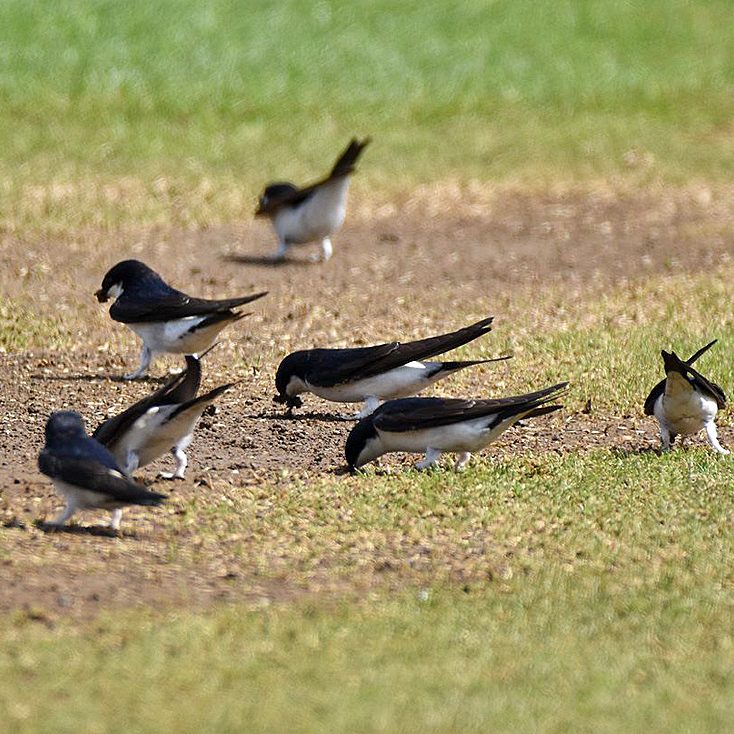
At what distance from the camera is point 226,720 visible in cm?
579

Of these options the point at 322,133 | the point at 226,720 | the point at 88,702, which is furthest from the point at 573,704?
the point at 322,133

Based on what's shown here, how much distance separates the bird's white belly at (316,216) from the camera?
17.4m

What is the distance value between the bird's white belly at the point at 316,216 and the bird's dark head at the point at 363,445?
809cm

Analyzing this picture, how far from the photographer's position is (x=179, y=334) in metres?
12.1

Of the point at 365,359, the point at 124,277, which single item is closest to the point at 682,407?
the point at 365,359

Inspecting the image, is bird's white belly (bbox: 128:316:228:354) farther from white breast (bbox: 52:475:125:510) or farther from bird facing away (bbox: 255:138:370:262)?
bird facing away (bbox: 255:138:370:262)

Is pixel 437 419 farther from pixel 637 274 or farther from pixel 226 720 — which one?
pixel 637 274

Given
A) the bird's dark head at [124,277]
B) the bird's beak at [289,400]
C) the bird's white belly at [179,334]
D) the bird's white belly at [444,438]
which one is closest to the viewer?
the bird's white belly at [444,438]

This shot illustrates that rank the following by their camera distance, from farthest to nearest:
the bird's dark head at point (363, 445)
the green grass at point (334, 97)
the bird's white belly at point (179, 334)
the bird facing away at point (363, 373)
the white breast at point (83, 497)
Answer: the green grass at point (334, 97), the bird's white belly at point (179, 334), the bird facing away at point (363, 373), the bird's dark head at point (363, 445), the white breast at point (83, 497)

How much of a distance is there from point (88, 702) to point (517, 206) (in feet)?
50.2

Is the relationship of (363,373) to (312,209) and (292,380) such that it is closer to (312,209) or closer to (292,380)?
(292,380)

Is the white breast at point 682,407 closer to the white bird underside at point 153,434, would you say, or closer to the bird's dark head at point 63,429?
the white bird underside at point 153,434

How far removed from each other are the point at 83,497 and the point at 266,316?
284 inches

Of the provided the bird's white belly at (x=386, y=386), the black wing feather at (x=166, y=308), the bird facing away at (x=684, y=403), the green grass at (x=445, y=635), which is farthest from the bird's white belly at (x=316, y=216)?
the green grass at (x=445, y=635)
